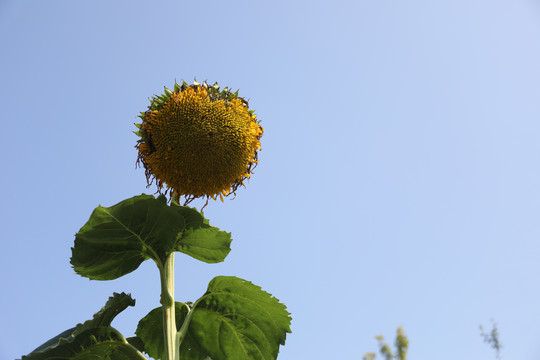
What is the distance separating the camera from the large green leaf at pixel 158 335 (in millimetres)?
4160

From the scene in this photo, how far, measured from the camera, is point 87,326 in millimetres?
3721

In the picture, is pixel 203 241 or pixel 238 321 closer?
pixel 203 241

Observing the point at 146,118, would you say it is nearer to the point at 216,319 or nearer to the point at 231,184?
the point at 231,184

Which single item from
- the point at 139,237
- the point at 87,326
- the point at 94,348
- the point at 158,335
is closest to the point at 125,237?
the point at 139,237

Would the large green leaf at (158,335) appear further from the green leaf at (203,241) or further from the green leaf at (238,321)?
the green leaf at (203,241)

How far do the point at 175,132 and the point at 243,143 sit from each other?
505 millimetres

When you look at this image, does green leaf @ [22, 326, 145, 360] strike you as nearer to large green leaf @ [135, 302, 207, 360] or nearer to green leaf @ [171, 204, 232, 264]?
large green leaf @ [135, 302, 207, 360]

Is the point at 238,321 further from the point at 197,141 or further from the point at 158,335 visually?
the point at 197,141

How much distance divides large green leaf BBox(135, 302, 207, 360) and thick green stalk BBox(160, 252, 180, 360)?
0.37 metres

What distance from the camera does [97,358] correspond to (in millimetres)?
3760

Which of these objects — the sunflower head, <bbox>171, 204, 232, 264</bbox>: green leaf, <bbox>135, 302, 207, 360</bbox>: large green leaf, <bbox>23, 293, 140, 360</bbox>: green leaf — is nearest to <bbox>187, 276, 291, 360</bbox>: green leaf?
<bbox>135, 302, 207, 360</bbox>: large green leaf

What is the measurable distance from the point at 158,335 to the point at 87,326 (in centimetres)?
70

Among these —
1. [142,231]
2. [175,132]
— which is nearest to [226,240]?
[142,231]

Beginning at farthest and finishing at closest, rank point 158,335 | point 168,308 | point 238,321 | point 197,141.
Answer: point 158,335, point 238,321, point 168,308, point 197,141
